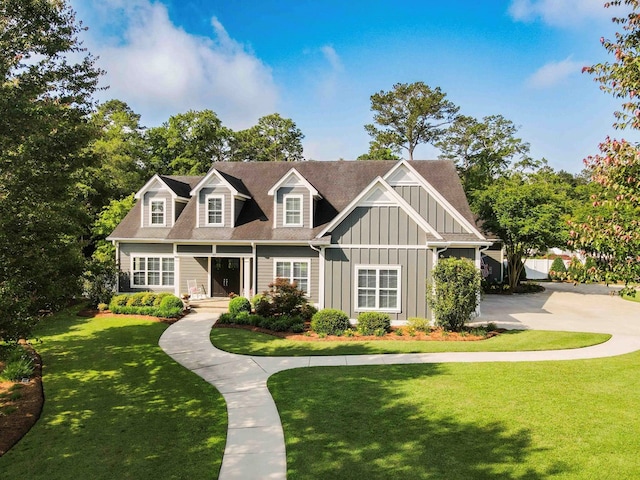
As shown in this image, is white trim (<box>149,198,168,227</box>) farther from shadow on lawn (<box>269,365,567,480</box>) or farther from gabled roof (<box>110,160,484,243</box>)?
shadow on lawn (<box>269,365,567,480</box>)

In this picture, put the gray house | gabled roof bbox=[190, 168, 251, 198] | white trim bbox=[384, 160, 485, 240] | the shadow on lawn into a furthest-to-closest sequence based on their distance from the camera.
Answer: gabled roof bbox=[190, 168, 251, 198]
white trim bbox=[384, 160, 485, 240]
the gray house
the shadow on lawn

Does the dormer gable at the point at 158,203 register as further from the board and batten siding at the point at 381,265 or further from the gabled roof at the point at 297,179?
the board and batten siding at the point at 381,265

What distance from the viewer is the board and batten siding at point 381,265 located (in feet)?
57.2

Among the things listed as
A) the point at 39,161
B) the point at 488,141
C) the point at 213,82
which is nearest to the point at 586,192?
the point at 488,141

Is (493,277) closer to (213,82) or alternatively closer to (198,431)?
(213,82)

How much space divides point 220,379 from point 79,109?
7.69m

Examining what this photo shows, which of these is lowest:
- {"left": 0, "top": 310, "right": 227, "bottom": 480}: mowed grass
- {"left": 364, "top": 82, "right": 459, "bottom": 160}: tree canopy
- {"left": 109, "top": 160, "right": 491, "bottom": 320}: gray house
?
{"left": 0, "top": 310, "right": 227, "bottom": 480}: mowed grass

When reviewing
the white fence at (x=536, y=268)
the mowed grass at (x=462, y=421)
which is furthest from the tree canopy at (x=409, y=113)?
the mowed grass at (x=462, y=421)

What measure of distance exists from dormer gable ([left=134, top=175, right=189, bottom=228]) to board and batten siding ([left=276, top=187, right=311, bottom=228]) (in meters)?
6.31

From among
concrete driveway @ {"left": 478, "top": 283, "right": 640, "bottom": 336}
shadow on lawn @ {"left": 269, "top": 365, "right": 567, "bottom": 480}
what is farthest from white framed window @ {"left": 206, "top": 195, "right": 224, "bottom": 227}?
concrete driveway @ {"left": 478, "top": 283, "right": 640, "bottom": 336}

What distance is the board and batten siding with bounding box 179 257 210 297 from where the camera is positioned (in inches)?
914

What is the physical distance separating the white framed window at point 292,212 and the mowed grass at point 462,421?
10356 mm

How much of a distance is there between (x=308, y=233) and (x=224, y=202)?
16.0ft

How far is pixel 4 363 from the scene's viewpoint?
12117mm
